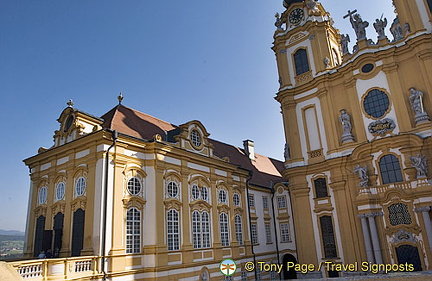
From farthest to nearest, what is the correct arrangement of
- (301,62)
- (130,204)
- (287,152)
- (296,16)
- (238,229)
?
(296,16)
(301,62)
(287,152)
(238,229)
(130,204)

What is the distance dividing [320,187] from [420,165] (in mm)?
6489

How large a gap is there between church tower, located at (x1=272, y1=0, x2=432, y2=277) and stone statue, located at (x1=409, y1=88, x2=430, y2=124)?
7cm

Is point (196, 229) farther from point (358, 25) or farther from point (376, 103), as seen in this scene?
point (358, 25)

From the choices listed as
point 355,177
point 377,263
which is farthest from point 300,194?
point 377,263

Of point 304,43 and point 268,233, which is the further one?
point 304,43

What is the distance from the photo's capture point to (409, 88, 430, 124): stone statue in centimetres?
2044

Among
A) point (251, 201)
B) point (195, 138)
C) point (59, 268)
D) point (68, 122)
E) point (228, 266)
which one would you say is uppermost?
point (68, 122)

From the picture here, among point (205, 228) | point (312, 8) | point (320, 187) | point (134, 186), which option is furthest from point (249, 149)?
point (134, 186)

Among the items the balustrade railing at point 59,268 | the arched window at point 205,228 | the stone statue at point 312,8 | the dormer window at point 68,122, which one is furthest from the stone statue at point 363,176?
the dormer window at point 68,122

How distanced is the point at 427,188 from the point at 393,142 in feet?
10.7

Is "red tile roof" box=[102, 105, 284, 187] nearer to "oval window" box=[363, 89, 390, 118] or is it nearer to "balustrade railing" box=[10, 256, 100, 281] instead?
"balustrade railing" box=[10, 256, 100, 281]

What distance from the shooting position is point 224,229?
21.6 metres

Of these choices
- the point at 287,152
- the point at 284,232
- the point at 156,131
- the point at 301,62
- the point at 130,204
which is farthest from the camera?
the point at 301,62

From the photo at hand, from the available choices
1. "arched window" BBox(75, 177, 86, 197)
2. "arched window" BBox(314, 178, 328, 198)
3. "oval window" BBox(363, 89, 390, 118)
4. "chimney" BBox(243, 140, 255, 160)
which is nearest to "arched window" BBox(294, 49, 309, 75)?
"oval window" BBox(363, 89, 390, 118)
